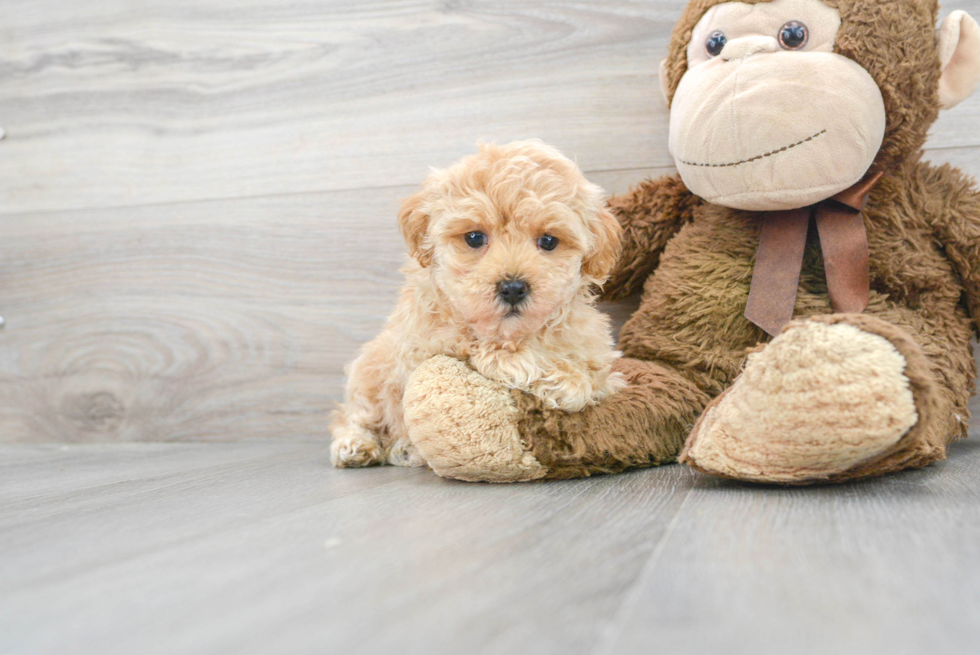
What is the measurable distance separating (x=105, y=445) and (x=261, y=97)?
774 millimetres

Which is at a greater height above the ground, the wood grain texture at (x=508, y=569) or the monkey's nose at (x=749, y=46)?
the monkey's nose at (x=749, y=46)

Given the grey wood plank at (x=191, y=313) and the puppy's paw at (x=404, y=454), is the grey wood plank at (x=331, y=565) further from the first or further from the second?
the grey wood plank at (x=191, y=313)

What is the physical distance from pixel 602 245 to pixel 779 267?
269 mm

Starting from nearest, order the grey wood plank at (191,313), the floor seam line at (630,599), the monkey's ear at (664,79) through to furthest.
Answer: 1. the floor seam line at (630,599)
2. the monkey's ear at (664,79)
3. the grey wood plank at (191,313)

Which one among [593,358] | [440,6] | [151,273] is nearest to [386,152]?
[440,6]

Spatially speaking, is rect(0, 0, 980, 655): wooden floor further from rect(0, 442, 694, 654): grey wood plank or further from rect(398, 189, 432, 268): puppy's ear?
rect(398, 189, 432, 268): puppy's ear

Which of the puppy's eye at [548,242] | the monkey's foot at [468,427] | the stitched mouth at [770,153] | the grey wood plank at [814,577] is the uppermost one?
the stitched mouth at [770,153]

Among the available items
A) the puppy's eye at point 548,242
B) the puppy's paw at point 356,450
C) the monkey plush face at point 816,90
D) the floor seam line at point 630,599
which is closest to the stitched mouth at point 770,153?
the monkey plush face at point 816,90

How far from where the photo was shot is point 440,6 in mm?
1333

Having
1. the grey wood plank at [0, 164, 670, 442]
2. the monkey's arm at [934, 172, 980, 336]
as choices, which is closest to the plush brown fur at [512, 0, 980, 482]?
the monkey's arm at [934, 172, 980, 336]

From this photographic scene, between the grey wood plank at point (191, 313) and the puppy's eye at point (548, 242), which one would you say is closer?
the puppy's eye at point (548, 242)

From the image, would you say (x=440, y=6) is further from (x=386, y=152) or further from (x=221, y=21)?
(x=221, y=21)

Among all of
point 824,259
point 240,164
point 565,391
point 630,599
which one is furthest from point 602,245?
point 240,164

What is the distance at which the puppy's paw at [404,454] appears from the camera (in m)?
1.04
